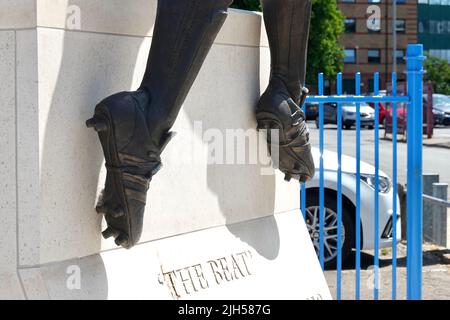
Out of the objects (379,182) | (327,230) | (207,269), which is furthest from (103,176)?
(379,182)

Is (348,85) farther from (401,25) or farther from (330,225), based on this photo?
(330,225)

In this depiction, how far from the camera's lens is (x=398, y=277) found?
7492 millimetres

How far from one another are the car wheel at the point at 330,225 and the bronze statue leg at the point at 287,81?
11.1 ft

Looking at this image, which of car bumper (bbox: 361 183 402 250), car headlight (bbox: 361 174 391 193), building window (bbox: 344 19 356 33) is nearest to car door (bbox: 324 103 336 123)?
car headlight (bbox: 361 174 391 193)

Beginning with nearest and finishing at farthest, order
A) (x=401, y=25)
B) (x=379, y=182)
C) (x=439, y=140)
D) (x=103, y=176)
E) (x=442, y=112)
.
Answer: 1. (x=103, y=176)
2. (x=379, y=182)
3. (x=439, y=140)
4. (x=442, y=112)
5. (x=401, y=25)

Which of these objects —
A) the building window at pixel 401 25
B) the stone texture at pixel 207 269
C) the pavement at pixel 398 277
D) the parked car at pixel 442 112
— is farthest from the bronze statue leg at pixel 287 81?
the building window at pixel 401 25

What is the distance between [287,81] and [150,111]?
1.12 meters

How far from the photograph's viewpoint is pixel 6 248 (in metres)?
2.67

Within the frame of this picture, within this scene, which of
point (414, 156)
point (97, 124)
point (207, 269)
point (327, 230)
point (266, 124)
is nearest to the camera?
point (97, 124)

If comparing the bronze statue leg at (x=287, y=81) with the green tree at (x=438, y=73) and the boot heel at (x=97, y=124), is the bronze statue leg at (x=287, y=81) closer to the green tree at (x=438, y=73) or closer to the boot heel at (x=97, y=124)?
the boot heel at (x=97, y=124)

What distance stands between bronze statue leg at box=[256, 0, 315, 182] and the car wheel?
3.37 m

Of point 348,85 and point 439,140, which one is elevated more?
point 348,85

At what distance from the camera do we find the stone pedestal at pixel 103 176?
2.66 metres
